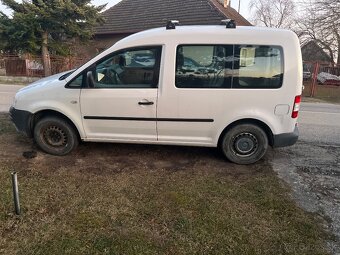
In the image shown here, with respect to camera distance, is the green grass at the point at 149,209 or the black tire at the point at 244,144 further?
the black tire at the point at 244,144

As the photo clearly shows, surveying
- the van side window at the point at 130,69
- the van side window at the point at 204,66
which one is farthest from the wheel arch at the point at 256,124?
the van side window at the point at 130,69

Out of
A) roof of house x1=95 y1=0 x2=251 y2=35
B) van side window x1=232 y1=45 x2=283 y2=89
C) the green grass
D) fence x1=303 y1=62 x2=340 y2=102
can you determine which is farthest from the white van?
roof of house x1=95 y1=0 x2=251 y2=35

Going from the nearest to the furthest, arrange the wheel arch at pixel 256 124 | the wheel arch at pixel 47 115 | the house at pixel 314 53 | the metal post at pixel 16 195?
the metal post at pixel 16 195 → the wheel arch at pixel 256 124 → the wheel arch at pixel 47 115 → the house at pixel 314 53

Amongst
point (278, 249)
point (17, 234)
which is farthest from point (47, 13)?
point (278, 249)

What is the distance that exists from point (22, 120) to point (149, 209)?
8.76 feet

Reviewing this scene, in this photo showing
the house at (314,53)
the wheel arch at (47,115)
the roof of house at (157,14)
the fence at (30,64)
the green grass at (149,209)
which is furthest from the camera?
the house at (314,53)

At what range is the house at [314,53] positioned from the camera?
2717 cm

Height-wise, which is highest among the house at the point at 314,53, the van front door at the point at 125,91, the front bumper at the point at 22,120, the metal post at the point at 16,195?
the house at the point at 314,53

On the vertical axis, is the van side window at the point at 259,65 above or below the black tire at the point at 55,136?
above

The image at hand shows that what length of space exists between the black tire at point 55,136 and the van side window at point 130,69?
0.85m

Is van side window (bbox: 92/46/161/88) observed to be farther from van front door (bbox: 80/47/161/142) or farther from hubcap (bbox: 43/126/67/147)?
hubcap (bbox: 43/126/67/147)

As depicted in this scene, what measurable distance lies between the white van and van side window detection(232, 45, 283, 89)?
0.5 inches

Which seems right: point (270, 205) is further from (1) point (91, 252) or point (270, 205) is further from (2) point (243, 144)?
(1) point (91, 252)

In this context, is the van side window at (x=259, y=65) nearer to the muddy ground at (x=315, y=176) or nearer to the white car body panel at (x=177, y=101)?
the white car body panel at (x=177, y=101)
